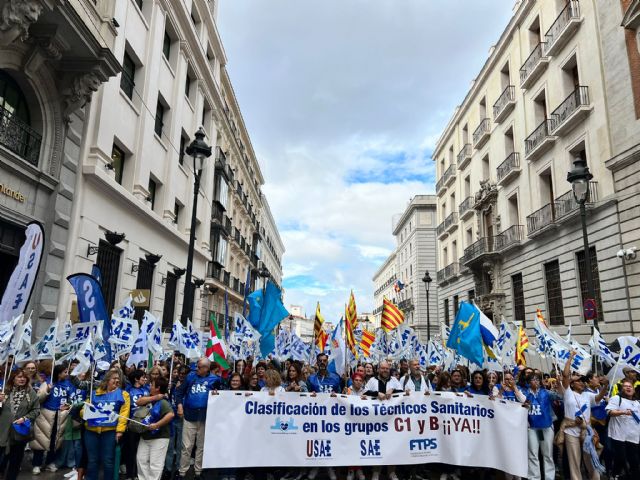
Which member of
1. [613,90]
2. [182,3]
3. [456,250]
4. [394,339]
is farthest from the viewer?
[456,250]

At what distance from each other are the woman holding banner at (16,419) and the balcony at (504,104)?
2476 cm

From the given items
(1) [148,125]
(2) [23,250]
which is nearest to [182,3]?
(1) [148,125]

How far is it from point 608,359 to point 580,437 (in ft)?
7.46

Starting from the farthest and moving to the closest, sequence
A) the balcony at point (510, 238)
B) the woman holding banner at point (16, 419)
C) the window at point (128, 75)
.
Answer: the balcony at point (510, 238) < the window at point (128, 75) < the woman holding banner at point (16, 419)

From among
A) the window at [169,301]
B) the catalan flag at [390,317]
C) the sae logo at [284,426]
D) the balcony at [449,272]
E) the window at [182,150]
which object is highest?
the window at [182,150]

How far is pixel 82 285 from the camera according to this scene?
8.74 m

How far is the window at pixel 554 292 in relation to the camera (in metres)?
20.2

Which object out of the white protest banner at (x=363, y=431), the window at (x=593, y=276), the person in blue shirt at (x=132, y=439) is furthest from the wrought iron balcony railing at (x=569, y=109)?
the person in blue shirt at (x=132, y=439)

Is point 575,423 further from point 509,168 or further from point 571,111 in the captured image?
point 509,168

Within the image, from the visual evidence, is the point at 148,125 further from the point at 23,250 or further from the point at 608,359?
the point at 608,359

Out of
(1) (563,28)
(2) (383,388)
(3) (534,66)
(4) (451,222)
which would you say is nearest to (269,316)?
(2) (383,388)

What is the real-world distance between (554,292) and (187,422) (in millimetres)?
18487

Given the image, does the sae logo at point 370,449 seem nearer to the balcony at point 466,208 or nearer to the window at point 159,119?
the window at point 159,119

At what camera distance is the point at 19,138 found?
10.5 m
